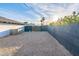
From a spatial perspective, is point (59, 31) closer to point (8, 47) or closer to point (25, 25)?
point (25, 25)

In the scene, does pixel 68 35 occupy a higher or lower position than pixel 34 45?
higher

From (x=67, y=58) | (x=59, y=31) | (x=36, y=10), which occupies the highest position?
(x=36, y=10)

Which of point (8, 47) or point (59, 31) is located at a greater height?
point (59, 31)

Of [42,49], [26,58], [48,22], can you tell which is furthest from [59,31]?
[26,58]

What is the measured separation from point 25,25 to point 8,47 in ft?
1.39

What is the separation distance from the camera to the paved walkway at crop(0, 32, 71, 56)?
9.04 feet

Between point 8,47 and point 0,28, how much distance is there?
1.01ft

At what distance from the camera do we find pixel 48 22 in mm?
2928

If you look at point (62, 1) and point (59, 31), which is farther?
point (59, 31)

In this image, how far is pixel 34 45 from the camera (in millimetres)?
2787

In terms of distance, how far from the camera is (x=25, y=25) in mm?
2895

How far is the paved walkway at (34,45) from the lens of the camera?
109 inches

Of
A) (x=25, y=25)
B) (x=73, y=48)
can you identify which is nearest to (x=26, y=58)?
(x=25, y=25)

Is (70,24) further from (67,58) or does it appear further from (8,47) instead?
(8,47)
